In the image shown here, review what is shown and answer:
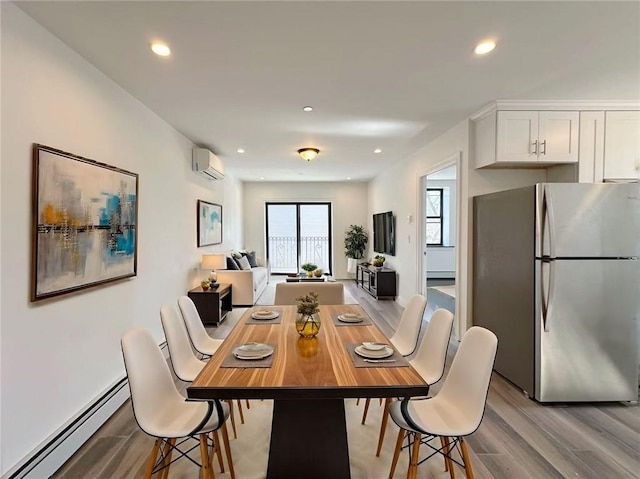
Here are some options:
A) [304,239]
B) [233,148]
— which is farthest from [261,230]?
[233,148]

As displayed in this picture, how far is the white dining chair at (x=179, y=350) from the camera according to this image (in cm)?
225

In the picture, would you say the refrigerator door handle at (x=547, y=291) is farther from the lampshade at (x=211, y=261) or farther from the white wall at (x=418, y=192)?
the lampshade at (x=211, y=261)

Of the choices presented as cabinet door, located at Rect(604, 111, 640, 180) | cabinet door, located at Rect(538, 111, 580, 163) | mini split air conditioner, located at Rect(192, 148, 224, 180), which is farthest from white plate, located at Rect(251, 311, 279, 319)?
cabinet door, located at Rect(604, 111, 640, 180)

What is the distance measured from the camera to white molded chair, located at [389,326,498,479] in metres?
1.67

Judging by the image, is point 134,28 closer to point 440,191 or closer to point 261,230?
point 261,230

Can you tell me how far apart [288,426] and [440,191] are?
344 inches

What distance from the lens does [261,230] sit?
31.8ft

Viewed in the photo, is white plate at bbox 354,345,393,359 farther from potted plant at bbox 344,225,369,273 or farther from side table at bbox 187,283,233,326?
potted plant at bbox 344,225,369,273

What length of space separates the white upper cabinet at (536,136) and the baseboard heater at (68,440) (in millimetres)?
4032

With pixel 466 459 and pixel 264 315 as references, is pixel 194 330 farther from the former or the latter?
pixel 466 459

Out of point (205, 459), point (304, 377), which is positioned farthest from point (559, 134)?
point (205, 459)

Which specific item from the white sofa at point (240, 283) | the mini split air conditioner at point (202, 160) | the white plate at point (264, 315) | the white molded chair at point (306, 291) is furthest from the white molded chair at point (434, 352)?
the white sofa at point (240, 283)

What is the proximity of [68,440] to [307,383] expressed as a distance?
1789mm

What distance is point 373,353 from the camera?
1.85 meters
